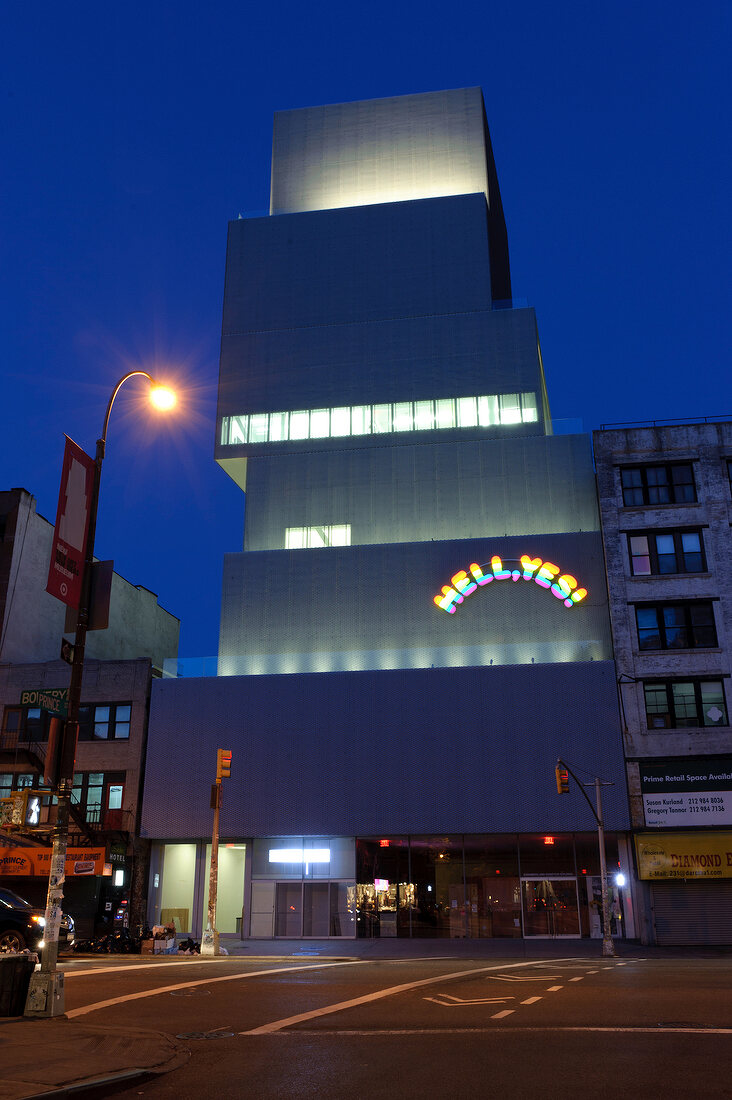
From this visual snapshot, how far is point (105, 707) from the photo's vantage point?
4738 cm

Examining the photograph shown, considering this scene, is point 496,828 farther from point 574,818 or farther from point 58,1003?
point 58,1003

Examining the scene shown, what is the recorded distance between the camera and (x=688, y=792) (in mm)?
41562

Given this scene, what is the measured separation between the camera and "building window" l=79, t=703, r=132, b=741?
46750 millimetres

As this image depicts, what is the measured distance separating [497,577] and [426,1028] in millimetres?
34627

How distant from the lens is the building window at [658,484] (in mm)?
46656

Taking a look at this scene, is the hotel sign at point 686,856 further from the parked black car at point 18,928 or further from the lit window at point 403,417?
the parked black car at point 18,928

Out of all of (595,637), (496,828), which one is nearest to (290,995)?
(496,828)

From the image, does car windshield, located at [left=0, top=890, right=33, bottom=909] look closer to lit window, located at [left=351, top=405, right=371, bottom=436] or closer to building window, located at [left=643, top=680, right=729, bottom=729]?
building window, located at [left=643, top=680, right=729, bottom=729]

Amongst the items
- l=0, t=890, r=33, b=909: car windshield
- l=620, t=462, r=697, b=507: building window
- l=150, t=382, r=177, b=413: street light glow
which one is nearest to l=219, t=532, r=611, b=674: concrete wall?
l=620, t=462, r=697, b=507: building window

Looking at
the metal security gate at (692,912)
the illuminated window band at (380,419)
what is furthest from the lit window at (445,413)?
the metal security gate at (692,912)

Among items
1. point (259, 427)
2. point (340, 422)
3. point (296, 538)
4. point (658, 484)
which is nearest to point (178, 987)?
point (296, 538)

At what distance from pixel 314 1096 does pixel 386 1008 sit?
7240 millimetres

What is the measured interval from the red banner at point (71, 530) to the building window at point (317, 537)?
35.0m

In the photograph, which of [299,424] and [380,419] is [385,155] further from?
[299,424]
